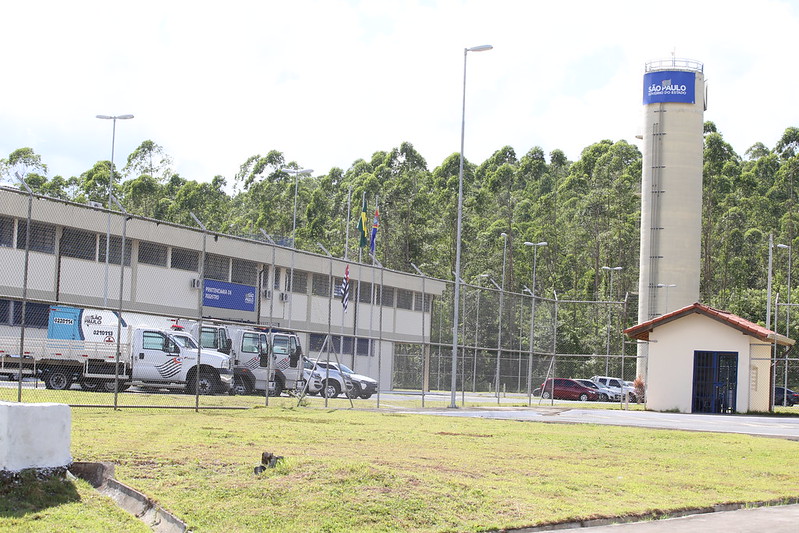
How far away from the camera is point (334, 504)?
926 cm

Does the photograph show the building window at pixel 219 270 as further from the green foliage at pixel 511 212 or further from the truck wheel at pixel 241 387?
the green foliage at pixel 511 212

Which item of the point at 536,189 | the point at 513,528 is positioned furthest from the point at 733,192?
the point at 513,528

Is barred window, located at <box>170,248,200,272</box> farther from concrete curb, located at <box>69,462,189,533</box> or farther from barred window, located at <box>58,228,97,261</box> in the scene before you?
concrete curb, located at <box>69,462,189,533</box>

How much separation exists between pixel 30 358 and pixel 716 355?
2836cm

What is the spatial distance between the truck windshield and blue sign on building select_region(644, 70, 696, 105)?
42300 mm

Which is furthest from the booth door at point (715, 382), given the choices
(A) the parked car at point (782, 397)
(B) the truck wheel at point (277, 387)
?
(A) the parked car at point (782, 397)

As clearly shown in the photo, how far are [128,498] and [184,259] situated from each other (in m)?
21.2

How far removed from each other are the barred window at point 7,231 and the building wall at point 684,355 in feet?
90.8

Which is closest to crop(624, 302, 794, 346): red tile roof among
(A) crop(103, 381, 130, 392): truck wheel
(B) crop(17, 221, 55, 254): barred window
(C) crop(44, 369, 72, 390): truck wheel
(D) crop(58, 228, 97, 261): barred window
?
(A) crop(103, 381, 130, 392): truck wheel

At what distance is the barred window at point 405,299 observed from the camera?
175 ft

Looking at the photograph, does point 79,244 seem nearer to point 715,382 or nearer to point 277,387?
point 277,387

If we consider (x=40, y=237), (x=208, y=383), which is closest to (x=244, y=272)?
(x=208, y=383)

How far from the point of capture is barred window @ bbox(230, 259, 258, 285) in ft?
93.1

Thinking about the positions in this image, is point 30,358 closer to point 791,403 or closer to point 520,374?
point 520,374
